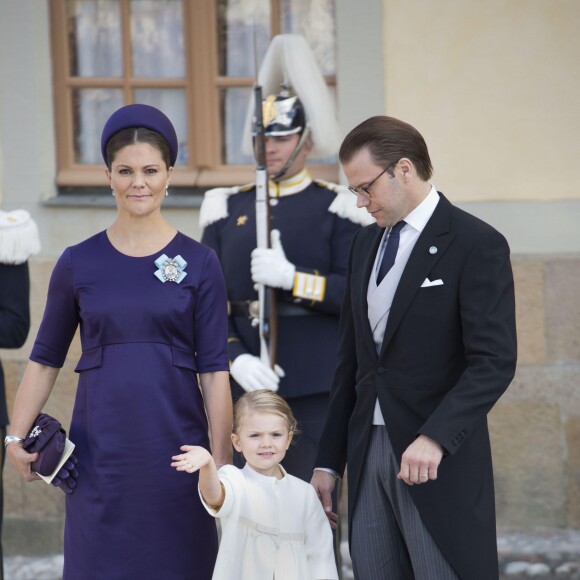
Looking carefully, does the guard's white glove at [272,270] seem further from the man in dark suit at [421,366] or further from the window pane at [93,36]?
the window pane at [93,36]

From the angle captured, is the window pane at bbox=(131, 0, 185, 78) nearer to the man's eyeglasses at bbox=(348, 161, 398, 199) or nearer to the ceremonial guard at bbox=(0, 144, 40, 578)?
the ceremonial guard at bbox=(0, 144, 40, 578)

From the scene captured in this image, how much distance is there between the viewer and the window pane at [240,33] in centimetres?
588

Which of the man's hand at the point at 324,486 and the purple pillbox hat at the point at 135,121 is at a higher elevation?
the purple pillbox hat at the point at 135,121

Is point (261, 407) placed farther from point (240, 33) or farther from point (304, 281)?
point (240, 33)

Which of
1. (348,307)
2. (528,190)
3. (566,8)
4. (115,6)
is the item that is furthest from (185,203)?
(348,307)

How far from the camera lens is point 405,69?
5555 millimetres

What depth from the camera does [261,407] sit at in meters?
3.44

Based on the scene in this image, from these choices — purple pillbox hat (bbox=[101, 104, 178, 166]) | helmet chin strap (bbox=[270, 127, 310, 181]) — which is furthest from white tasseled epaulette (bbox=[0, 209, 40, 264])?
purple pillbox hat (bbox=[101, 104, 178, 166])

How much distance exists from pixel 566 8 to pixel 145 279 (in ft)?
9.62

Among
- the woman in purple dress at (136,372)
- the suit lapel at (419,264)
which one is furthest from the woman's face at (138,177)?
the suit lapel at (419,264)

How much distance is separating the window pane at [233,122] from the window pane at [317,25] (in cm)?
39

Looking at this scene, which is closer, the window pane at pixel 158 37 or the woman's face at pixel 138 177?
the woman's face at pixel 138 177

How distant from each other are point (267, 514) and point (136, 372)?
0.53 meters

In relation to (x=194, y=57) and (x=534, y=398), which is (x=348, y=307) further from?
(x=194, y=57)
